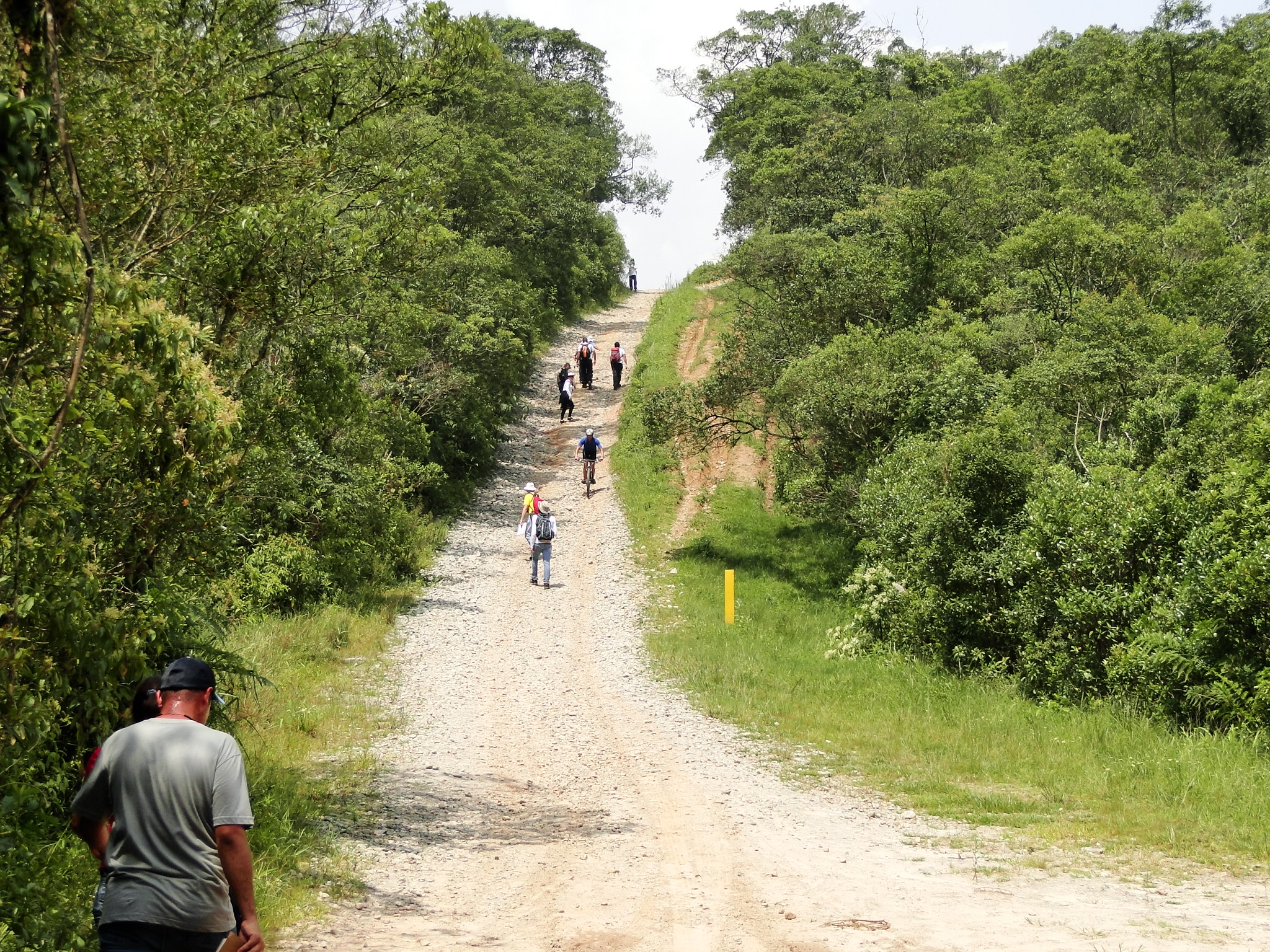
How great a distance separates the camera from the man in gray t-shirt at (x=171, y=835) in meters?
3.88

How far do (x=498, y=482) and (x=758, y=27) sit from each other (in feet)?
126

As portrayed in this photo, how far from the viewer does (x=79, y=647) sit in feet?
19.3

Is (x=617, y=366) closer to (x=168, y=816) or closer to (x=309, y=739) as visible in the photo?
(x=309, y=739)

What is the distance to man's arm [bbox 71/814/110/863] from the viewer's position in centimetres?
409

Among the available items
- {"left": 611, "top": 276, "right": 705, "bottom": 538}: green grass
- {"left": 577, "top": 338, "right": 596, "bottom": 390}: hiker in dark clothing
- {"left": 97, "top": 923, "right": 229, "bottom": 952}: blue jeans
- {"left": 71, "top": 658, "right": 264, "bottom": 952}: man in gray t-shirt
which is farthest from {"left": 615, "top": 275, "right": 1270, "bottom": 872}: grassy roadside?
{"left": 577, "top": 338, "right": 596, "bottom": 390}: hiker in dark clothing

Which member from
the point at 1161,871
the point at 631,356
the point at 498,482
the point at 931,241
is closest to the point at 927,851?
the point at 1161,871

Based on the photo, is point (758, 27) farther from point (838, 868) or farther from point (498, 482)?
point (838, 868)

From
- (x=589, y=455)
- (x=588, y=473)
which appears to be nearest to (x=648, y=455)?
(x=588, y=473)

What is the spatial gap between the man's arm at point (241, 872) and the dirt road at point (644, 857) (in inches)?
110

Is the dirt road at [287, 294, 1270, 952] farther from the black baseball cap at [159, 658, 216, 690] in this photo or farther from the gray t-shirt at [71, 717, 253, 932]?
the black baseball cap at [159, 658, 216, 690]

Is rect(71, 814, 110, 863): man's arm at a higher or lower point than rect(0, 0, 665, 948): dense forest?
lower

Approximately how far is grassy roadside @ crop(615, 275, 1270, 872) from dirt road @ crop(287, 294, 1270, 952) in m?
0.73

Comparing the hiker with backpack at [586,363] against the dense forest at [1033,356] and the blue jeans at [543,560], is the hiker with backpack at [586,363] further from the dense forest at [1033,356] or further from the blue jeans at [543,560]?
the blue jeans at [543,560]

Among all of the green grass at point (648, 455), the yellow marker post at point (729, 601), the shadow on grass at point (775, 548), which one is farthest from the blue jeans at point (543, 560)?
the yellow marker post at point (729, 601)
